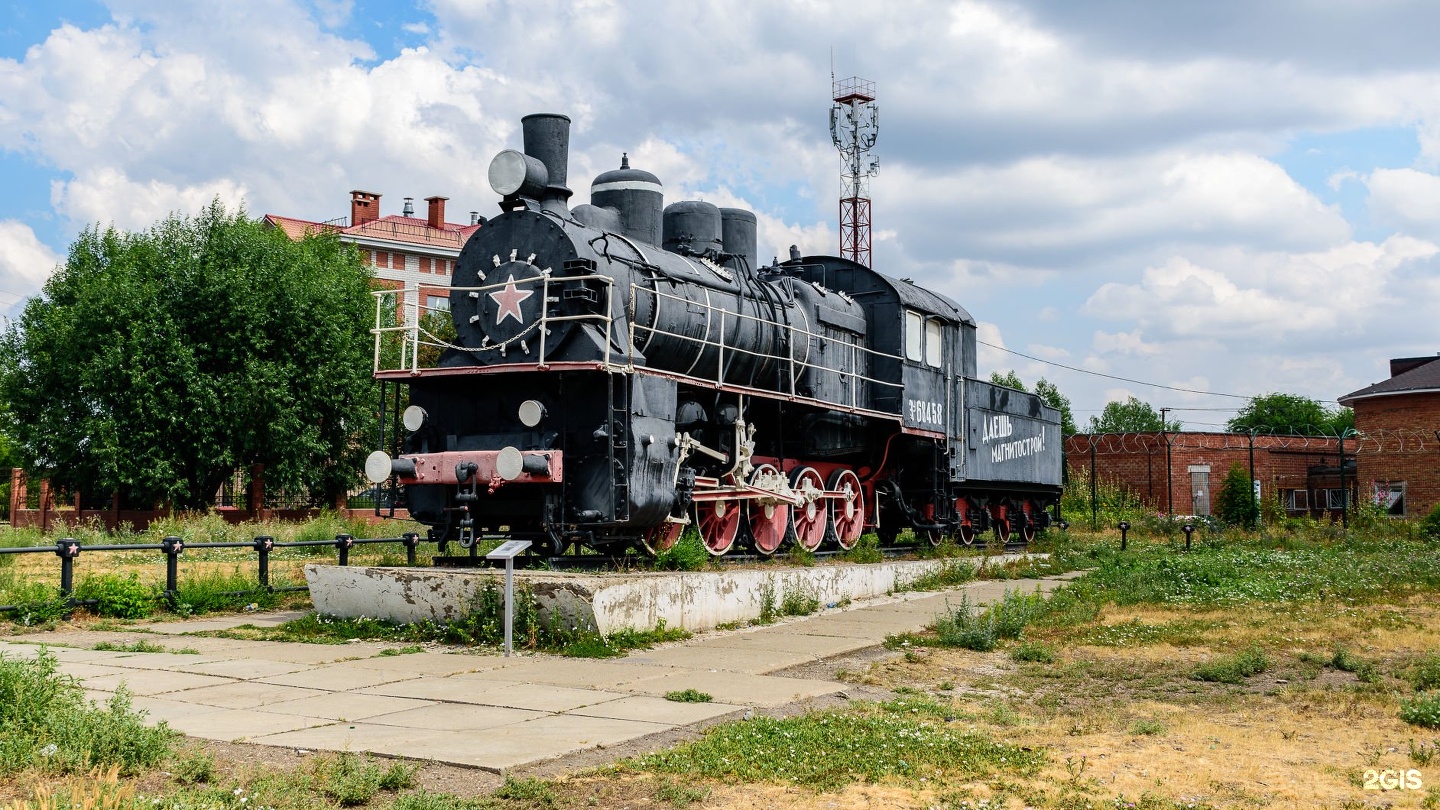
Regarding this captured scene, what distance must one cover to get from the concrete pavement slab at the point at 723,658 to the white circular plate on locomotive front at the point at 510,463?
231cm

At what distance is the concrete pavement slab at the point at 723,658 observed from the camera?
9.62 m

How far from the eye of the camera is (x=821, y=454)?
55.0 ft

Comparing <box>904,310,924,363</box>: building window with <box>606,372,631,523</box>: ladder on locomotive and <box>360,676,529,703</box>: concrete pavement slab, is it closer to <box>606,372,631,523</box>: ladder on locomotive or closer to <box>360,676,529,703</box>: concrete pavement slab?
<box>606,372,631,523</box>: ladder on locomotive

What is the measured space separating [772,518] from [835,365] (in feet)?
10.0

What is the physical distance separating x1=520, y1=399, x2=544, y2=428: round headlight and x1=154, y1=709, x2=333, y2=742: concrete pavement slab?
4.95 m

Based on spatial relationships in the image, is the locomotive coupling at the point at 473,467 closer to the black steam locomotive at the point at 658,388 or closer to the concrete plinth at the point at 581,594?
the black steam locomotive at the point at 658,388

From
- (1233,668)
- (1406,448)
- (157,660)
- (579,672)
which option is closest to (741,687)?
(579,672)

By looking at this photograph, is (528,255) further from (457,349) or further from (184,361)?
(184,361)

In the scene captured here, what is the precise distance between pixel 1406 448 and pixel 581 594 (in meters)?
34.5

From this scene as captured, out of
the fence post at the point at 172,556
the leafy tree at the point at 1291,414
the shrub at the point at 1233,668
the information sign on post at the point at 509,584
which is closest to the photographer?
the shrub at the point at 1233,668

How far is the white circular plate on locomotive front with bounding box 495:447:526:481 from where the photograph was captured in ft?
37.5

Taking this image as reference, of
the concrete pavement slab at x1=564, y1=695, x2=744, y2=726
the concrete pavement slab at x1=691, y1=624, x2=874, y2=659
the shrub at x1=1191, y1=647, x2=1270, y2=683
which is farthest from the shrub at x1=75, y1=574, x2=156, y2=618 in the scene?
the shrub at x1=1191, y1=647, x2=1270, y2=683

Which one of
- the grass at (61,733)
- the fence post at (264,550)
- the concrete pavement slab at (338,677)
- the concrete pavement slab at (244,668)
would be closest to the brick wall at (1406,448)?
the fence post at (264,550)

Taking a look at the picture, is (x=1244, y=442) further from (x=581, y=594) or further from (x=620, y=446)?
(x=581, y=594)
